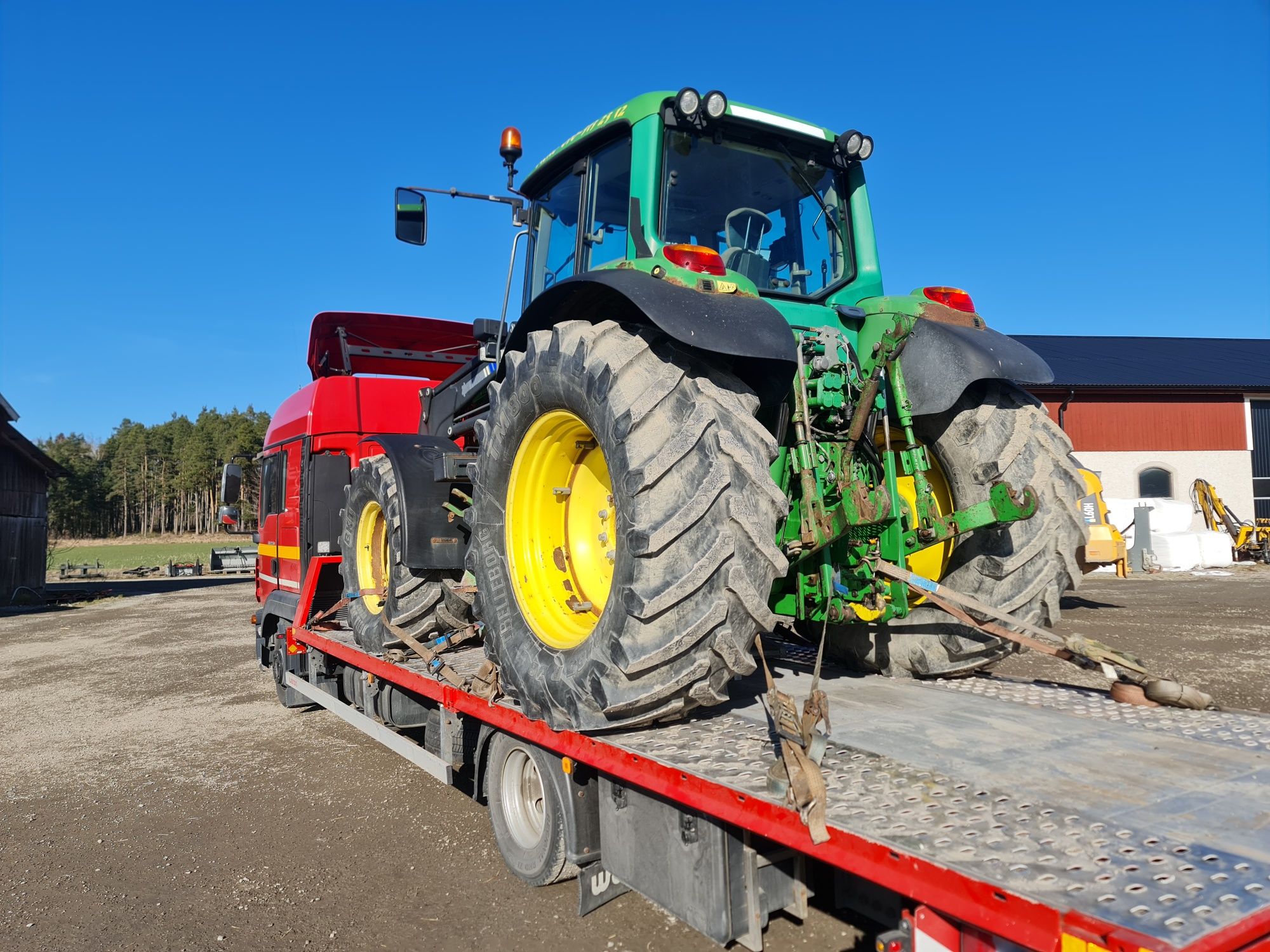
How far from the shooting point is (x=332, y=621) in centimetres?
725

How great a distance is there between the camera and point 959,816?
7.08 ft

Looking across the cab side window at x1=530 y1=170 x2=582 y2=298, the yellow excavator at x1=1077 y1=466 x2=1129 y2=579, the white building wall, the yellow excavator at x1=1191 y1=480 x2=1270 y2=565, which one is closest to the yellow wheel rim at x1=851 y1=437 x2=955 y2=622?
the cab side window at x1=530 y1=170 x2=582 y2=298

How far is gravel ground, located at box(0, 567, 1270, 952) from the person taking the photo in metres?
3.60

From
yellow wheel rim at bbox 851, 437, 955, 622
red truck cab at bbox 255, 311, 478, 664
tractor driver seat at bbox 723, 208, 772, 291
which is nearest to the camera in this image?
yellow wheel rim at bbox 851, 437, 955, 622

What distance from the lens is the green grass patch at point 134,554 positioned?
39656mm

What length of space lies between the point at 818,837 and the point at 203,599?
22.1 m

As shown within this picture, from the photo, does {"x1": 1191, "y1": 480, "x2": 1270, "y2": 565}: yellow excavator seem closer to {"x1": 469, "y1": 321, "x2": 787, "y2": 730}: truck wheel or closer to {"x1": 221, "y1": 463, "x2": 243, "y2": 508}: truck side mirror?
{"x1": 221, "y1": 463, "x2": 243, "y2": 508}: truck side mirror

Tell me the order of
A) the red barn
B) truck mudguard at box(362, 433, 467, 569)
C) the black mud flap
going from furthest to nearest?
the red barn → truck mudguard at box(362, 433, 467, 569) → the black mud flap

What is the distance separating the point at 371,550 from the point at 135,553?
4987 cm

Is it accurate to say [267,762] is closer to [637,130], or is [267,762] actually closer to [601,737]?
[601,737]

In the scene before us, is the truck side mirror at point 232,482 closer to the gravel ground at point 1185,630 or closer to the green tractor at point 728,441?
the green tractor at point 728,441

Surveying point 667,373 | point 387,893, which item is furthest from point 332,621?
point 667,373

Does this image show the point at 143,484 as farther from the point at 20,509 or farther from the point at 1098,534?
the point at 1098,534

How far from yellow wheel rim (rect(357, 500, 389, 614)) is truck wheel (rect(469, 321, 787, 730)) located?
2.98 meters
